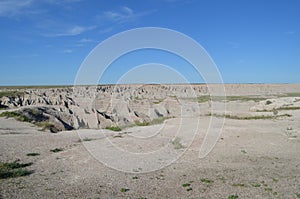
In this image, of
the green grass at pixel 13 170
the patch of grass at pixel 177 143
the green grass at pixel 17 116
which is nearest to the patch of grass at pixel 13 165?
the green grass at pixel 13 170

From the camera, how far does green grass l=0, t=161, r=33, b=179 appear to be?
12.2 metres

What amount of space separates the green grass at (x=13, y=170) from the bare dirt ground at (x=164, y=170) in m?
0.38

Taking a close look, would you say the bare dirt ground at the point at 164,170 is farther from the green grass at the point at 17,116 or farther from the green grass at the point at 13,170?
the green grass at the point at 17,116

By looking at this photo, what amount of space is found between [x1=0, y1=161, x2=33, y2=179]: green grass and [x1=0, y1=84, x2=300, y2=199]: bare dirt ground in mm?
377

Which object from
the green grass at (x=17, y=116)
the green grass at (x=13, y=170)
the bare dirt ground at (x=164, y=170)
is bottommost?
the bare dirt ground at (x=164, y=170)

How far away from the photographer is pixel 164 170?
1374cm

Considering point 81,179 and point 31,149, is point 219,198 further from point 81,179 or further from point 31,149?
point 31,149

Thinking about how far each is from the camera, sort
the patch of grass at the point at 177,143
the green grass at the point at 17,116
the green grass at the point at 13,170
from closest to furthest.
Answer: the green grass at the point at 13,170 < the patch of grass at the point at 177,143 < the green grass at the point at 17,116

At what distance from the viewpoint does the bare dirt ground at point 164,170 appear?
34.8 ft

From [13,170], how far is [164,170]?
24.4 ft

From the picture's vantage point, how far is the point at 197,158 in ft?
52.6

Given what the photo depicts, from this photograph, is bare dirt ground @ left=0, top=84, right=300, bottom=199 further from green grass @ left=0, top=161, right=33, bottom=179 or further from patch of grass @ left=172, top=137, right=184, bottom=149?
green grass @ left=0, top=161, right=33, bottom=179

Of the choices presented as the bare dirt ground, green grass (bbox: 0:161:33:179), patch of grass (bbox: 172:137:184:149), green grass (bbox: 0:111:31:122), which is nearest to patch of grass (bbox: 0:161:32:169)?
green grass (bbox: 0:161:33:179)

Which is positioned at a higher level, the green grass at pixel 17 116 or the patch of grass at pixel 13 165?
the green grass at pixel 17 116
